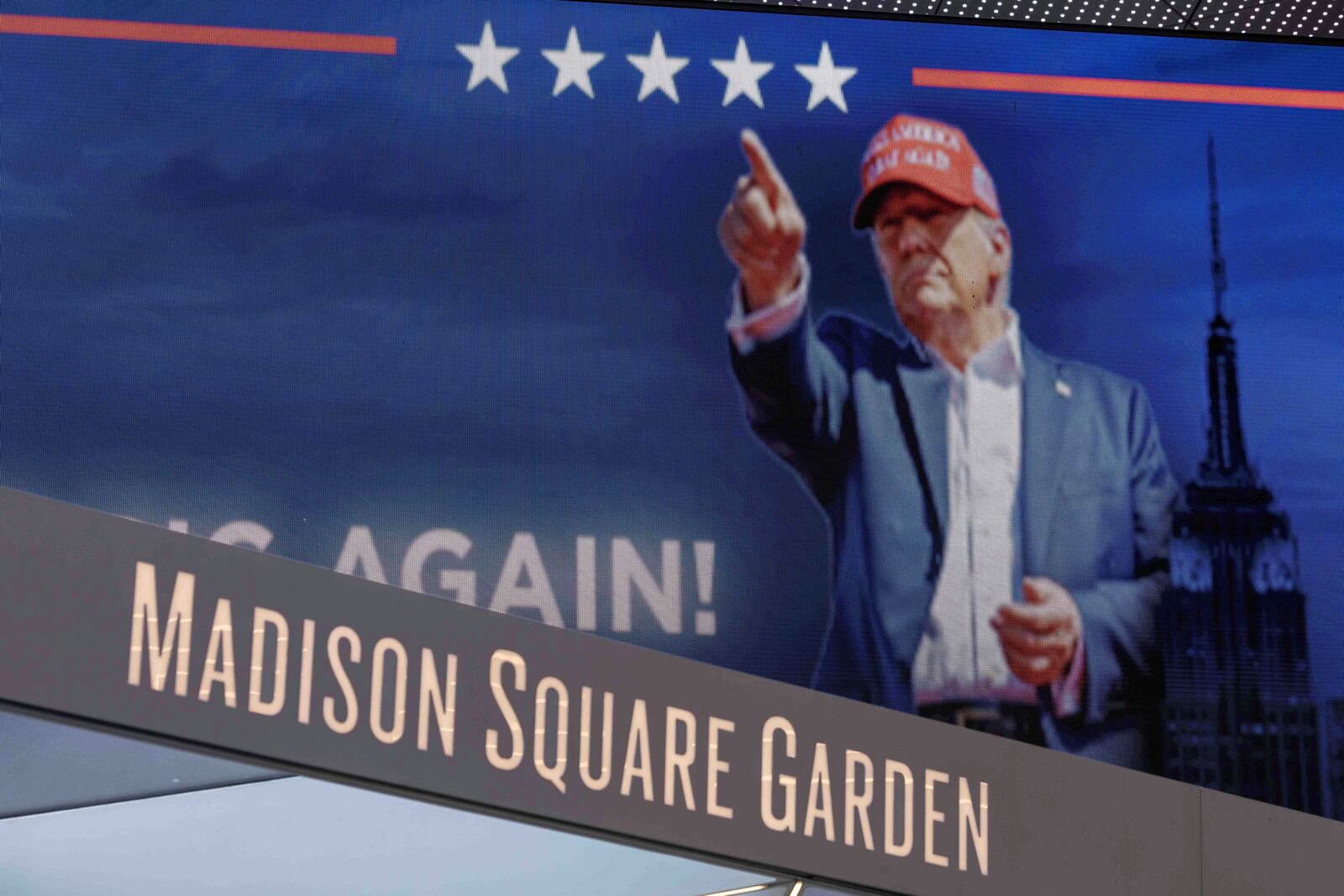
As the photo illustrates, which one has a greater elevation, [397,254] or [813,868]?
[397,254]

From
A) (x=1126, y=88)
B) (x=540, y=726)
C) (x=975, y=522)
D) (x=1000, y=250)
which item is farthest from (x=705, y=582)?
(x=540, y=726)

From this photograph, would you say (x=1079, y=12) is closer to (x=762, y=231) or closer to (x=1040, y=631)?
(x=762, y=231)

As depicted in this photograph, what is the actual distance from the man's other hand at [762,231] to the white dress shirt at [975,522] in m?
0.04

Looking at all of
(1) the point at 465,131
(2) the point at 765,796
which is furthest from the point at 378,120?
(2) the point at 765,796

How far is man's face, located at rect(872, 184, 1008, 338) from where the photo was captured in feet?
16.5

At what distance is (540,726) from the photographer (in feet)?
3.54

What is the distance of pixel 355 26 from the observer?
5008 mm

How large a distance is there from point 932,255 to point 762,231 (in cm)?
56

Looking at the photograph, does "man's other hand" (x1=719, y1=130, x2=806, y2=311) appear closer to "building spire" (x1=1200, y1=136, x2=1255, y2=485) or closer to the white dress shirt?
the white dress shirt

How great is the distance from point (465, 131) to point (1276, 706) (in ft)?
9.67

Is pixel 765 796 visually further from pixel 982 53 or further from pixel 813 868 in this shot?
pixel 982 53

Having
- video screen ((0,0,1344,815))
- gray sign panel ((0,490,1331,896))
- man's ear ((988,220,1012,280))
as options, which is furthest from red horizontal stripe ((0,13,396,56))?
gray sign panel ((0,490,1331,896))

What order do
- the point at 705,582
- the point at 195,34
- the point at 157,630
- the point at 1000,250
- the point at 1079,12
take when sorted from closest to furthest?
the point at 157,630, the point at 705,582, the point at 195,34, the point at 1000,250, the point at 1079,12

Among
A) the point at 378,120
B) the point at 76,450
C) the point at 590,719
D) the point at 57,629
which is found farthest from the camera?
the point at 378,120
